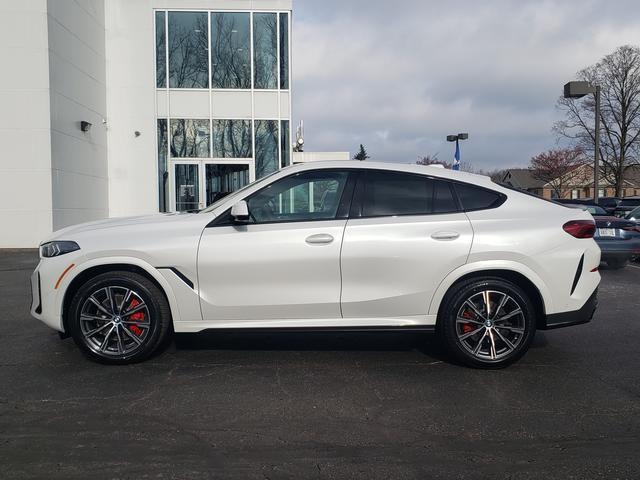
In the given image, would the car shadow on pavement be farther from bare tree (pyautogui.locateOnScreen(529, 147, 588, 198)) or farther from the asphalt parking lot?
bare tree (pyautogui.locateOnScreen(529, 147, 588, 198))

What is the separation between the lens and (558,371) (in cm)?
473

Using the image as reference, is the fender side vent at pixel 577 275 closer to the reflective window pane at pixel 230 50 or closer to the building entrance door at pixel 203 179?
the building entrance door at pixel 203 179

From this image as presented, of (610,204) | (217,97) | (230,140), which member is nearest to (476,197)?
(230,140)

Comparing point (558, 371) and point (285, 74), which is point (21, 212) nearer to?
point (285, 74)

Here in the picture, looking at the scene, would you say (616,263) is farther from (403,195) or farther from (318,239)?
(318,239)

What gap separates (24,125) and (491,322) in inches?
549

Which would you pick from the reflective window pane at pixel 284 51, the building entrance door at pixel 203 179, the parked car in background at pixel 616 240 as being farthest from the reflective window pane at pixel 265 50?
the parked car in background at pixel 616 240

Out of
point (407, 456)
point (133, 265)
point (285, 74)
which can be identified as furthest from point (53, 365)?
point (285, 74)

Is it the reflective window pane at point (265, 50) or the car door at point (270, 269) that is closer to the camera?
the car door at point (270, 269)

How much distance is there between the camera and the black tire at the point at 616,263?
1110 cm

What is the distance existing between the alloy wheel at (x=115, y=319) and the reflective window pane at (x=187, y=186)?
1383 cm

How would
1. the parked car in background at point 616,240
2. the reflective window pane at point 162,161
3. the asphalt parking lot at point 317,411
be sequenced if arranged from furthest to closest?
the reflective window pane at point 162,161 < the parked car in background at point 616,240 < the asphalt parking lot at point 317,411

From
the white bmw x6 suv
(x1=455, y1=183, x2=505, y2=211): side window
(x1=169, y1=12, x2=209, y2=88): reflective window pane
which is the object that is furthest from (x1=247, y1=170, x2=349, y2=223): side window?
(x1=169, y1=12, x2=209, y2=88): reflective window pane

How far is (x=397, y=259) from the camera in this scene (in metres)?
4.58
